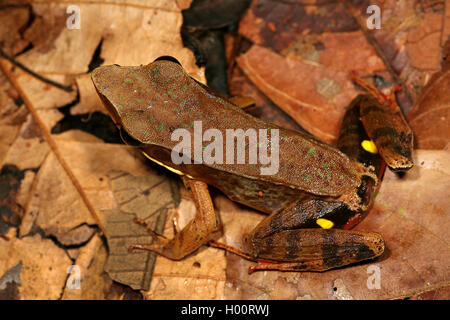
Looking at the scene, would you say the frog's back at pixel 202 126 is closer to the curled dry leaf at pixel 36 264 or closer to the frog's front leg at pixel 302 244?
the frog's front leg at pixel 302 244

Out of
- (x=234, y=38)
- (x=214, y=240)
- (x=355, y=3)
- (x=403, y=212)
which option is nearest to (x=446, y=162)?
(x=403, y=212)

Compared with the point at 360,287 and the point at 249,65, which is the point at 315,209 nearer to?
the point at 360,287

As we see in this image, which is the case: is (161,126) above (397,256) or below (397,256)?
above

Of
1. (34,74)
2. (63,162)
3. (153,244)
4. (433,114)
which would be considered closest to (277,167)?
(153,244)

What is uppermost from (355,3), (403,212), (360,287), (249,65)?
Result: (355,3)

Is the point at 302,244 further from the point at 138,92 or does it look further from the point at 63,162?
the point at 63,162

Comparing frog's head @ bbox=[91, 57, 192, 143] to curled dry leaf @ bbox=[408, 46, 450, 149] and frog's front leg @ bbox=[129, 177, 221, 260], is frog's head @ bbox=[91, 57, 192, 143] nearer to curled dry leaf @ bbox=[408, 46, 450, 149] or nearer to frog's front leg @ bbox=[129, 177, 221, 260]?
frog's front leg @ bbox=[129, 177, 221, 260]

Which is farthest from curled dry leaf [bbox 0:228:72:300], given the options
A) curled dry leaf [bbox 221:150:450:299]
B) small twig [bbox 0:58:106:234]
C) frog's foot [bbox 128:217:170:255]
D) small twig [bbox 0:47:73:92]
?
curled dry leaf [bbox 221:150:450:299]
